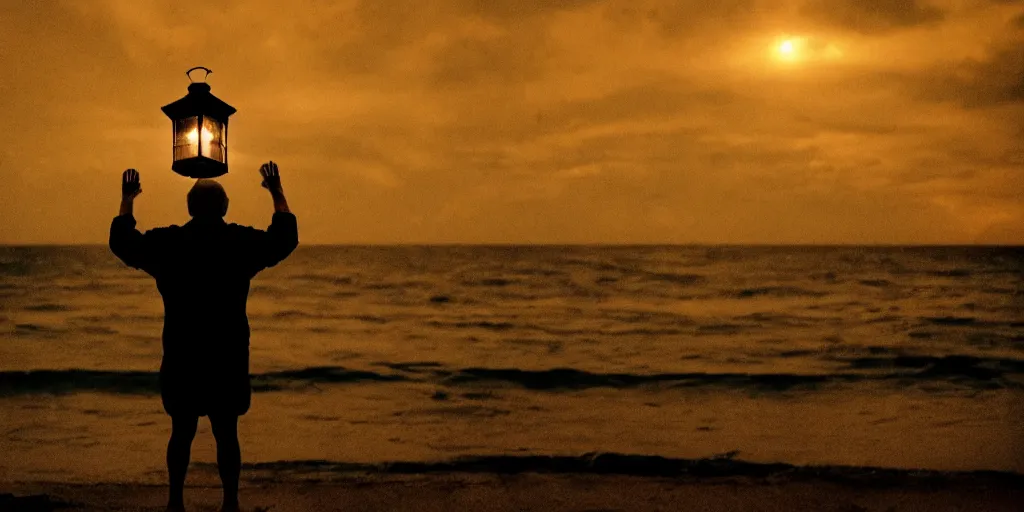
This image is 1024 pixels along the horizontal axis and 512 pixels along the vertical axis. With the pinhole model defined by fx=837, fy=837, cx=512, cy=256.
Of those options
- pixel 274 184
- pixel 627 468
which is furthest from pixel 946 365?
pixel 274 184

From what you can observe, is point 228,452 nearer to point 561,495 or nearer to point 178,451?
point 178,451

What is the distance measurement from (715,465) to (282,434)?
4460mm

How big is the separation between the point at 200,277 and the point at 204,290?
2.5 inches

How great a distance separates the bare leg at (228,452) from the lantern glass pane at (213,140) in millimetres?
1437

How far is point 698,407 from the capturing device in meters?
11.2

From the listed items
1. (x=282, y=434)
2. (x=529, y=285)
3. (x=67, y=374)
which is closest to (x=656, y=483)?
(x=282, y=434)

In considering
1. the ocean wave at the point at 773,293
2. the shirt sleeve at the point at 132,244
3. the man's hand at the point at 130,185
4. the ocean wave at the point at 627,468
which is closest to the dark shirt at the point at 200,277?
the shirt sleeve at the point at 132,244

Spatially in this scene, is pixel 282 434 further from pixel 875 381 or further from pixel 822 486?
pixel 875 381

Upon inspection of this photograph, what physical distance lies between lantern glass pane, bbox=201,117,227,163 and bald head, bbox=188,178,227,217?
46 cm

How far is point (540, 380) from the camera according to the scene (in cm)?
1384

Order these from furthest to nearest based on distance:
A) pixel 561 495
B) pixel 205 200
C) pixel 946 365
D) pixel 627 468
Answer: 1. pixel 946 365
2. pixel 627 468
3. pixel 561 495
4. pixel 205 200

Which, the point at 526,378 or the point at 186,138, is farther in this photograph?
the point at 526,378

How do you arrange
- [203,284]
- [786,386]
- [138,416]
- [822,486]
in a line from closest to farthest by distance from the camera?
[203,284], [822,486], [138,416], [786,386]

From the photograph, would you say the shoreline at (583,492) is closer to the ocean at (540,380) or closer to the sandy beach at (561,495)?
the sandy beach at (561,495)
